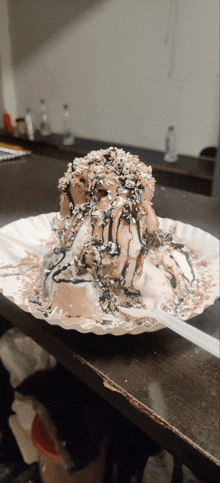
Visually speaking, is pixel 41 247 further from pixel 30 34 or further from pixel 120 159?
pixel 30 34

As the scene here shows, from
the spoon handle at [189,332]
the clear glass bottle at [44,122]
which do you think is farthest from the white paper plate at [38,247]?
the clear glass bottle at [44,122]

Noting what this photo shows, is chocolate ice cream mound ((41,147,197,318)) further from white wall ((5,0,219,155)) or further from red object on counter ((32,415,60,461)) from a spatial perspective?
white wall ((5,0,219,155))

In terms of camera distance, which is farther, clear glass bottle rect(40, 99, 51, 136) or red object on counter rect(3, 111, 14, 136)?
red object on counter rect(3, 111, 14, 136)

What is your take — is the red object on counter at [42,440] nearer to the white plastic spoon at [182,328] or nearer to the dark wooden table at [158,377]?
the dark wooden table at [158,377]

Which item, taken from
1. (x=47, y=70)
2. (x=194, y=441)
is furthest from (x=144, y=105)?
(x=194, y=441)

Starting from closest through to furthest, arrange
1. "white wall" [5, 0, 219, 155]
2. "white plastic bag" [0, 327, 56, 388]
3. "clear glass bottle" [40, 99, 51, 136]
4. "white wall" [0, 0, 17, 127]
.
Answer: "white plastic bag" [0, 327, 56, 388] < "white wall" [5, 0, 219, 155] < "clear glass bottle" [40, 99, 51, 136] < "white wall" [0, 0, 17, 127]

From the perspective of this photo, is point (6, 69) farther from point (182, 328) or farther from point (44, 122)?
point (182, 328)

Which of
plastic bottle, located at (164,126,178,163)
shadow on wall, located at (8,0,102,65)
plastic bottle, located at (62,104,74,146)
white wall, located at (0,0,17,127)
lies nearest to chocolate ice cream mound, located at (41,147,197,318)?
plastic bottle, located at (164,126,178,163)
